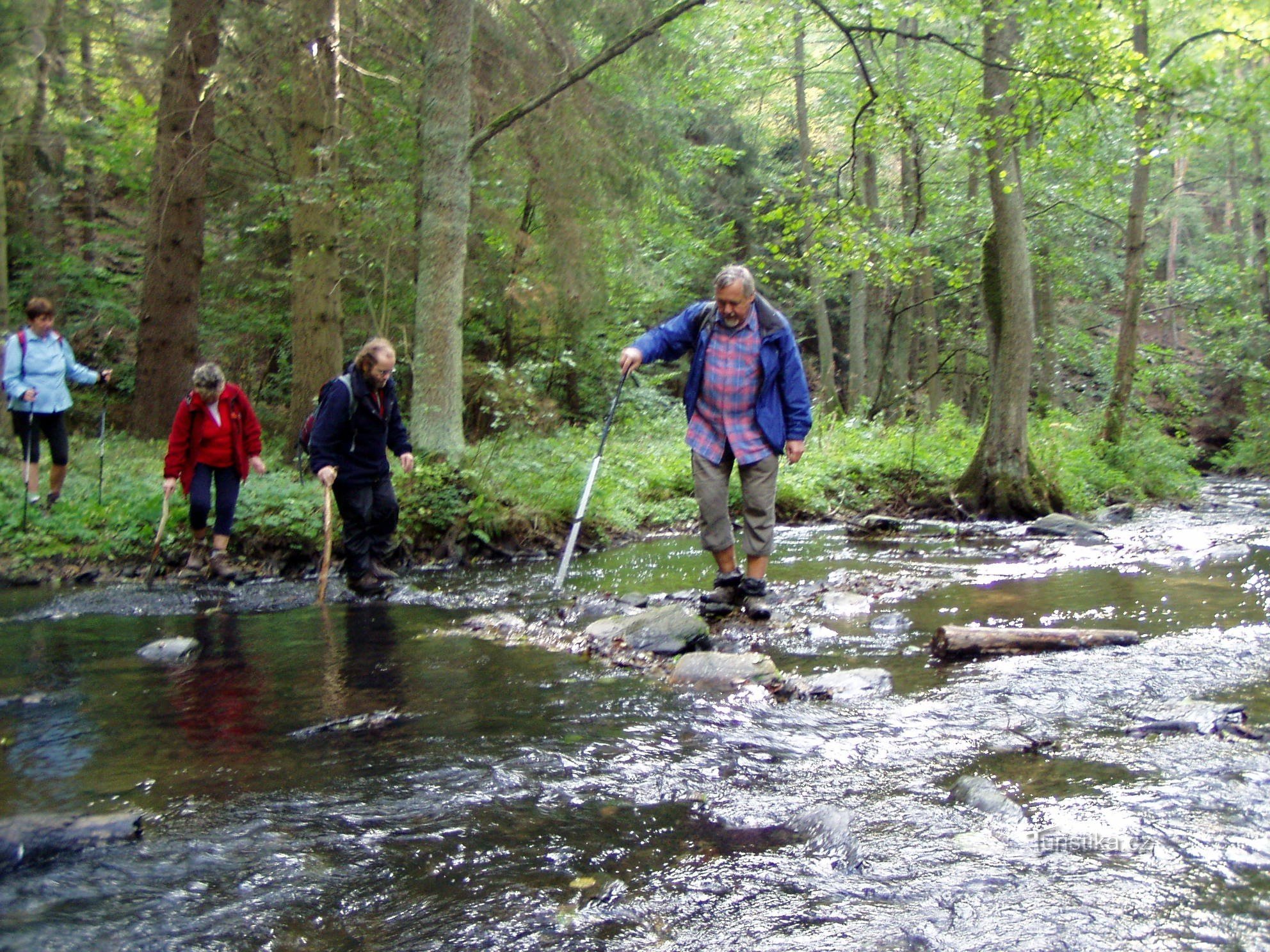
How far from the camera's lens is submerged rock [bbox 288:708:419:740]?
443 cm

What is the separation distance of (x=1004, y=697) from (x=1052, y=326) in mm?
20456

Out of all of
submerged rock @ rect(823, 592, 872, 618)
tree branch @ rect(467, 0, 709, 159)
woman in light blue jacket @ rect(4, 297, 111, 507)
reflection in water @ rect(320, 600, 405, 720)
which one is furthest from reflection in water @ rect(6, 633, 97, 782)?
tree branch @ rect(467, 0, 709, 159)

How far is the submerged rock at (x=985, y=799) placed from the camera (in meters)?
3.37

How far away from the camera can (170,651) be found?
6.07 m

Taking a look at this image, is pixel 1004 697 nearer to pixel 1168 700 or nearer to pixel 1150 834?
pixel 1168 700

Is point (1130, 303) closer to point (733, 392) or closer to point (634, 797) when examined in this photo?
point (733, 392)

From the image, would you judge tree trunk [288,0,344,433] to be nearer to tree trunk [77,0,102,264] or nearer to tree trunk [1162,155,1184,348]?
tree trunk [77,0,102,264]

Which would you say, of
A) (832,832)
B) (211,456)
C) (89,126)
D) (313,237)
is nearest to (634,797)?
(832,832)

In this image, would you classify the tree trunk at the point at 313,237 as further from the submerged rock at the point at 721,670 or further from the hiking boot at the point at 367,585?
the submerged rock at the point at 721,670

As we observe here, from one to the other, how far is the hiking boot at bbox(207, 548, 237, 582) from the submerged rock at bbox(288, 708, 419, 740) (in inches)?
195

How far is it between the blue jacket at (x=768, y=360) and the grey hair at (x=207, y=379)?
423 centimetres

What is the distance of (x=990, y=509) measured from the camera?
14.0 meters

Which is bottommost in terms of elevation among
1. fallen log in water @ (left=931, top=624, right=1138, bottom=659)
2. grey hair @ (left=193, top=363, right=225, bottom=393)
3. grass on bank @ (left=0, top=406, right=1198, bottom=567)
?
fallen log in water @ (left=931, top=624, right=1138, bottom=659)

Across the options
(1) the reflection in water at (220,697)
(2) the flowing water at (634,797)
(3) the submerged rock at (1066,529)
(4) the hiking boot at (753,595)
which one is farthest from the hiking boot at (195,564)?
(3) the submerged rock at (1066,529)
